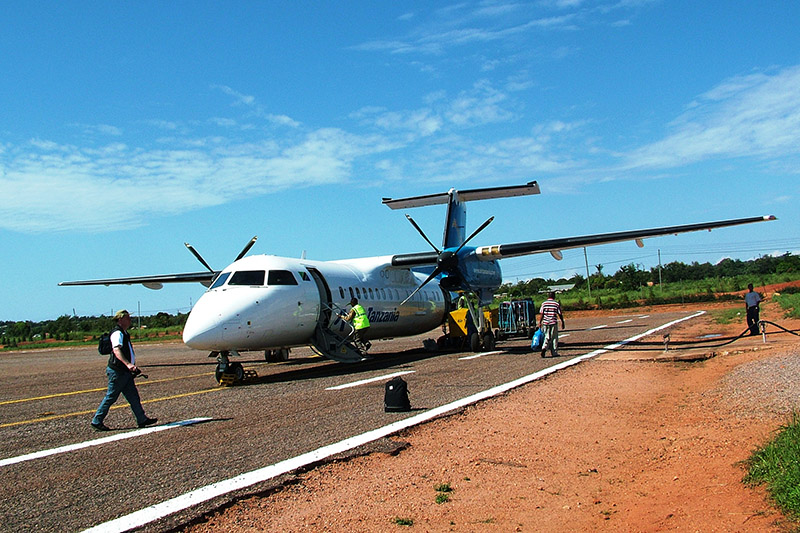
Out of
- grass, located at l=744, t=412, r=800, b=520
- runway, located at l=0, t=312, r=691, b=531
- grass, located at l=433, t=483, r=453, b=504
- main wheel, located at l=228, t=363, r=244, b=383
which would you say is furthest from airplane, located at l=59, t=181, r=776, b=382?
grass, located at l=744, t=412, r=800, b=520

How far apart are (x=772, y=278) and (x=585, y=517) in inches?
3715

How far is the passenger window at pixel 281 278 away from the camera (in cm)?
1545

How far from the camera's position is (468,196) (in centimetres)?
2416

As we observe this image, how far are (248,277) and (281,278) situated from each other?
93 centimetres

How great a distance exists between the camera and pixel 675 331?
26828mm

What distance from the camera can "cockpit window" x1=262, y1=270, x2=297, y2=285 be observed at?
15.4 meters

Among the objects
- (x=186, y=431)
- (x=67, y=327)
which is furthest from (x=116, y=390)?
(x=67, y=327)

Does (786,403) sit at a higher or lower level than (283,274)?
lower

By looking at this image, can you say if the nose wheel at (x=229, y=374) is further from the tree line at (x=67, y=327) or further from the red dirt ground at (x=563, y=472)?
the tree line at (x=67, y=327)

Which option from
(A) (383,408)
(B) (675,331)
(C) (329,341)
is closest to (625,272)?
(B) (675,331)

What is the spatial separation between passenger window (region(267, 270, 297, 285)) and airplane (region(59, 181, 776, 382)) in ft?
0.10

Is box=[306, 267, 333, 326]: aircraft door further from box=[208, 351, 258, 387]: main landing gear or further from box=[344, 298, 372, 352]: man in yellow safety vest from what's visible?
box=[208, 351, 258, 387]: main landing gear

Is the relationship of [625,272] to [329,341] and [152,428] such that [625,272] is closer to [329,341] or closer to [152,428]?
[329,341]

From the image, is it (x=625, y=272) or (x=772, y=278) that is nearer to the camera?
(x=772, y=278)
